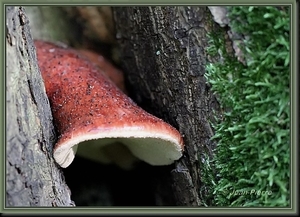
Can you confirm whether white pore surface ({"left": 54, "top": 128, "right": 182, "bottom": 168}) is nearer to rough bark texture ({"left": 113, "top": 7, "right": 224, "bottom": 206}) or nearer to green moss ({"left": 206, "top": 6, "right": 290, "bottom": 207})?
rough bark texture ({"left": 113, "top": 7, "right": 224, "bottom": 206})

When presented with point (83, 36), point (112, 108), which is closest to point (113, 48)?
A: point (83, 36)

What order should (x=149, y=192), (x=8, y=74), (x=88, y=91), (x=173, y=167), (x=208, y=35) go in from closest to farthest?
(x=8, y=74) → (x=208, y=35) → (x=88, y=91) → (x=173, y=167) → (x=149, y=192)

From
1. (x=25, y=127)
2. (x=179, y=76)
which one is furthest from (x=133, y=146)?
(x=25, y=127)

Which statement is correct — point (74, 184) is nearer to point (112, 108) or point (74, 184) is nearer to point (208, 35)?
point (112, 108)

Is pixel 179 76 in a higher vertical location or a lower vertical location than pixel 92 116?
higher

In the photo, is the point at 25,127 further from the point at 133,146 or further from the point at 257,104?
the point at 257,104

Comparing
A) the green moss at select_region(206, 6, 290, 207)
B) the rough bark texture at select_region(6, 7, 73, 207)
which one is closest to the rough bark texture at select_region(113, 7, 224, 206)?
the green moss at select_region(206, 6, 290, 207)
